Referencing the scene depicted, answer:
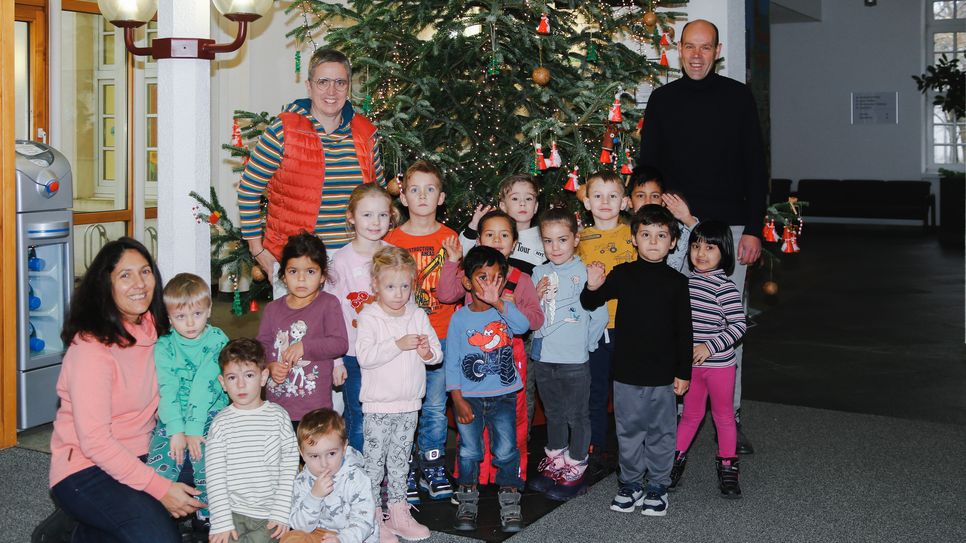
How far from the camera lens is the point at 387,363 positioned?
3.78 meters

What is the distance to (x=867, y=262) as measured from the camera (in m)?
13.0

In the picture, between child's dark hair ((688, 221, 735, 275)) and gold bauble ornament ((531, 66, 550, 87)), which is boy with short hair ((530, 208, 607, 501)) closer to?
child's dark hair ((688, 221, 735, 275))

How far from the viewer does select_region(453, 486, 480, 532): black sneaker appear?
12.6ft

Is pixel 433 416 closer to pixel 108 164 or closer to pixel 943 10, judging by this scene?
pixel 108 164

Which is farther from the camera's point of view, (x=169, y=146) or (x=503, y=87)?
(x=503, y=87)

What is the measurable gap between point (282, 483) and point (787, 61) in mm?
16955

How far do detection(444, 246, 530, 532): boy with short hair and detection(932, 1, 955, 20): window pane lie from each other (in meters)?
16.0

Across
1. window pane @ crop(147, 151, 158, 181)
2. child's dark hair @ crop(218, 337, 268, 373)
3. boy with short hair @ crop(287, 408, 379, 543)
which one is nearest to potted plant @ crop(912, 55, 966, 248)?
window pane @ crop(147, 151, 158, 181)

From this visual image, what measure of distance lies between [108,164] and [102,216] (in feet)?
1.72

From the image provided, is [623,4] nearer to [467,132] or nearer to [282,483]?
[467,132]

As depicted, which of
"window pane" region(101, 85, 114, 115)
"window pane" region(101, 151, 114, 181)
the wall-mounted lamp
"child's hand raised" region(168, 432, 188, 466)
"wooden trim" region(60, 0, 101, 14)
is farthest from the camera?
"window pane" region(101, 151, 114, 181)

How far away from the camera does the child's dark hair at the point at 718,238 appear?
4230 mm

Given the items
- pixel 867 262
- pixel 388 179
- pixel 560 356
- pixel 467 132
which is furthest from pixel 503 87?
pixel 867 262

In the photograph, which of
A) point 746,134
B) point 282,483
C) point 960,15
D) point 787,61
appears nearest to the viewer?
point 282,483
